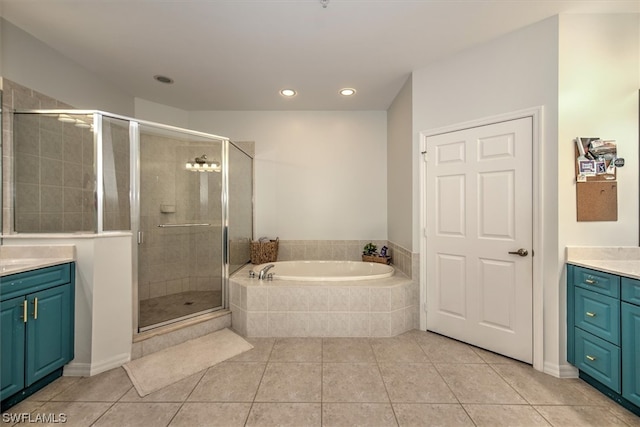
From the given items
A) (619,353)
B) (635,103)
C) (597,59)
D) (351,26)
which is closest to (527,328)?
(619,353)

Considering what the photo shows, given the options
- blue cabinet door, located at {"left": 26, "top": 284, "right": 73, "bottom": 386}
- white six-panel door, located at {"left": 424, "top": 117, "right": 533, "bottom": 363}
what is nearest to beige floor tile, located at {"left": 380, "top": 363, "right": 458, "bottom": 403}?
white six-panel door, located at {"left": 424, "top": 117, "right": 533, "bottom": 363}

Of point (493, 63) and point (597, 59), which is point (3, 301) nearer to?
point (493, 63)

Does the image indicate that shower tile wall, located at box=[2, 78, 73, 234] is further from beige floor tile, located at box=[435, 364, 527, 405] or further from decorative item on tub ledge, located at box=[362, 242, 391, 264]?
beige floor tile, located at box=[435, 364, 527, 405]

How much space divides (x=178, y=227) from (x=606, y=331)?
12.0 feet

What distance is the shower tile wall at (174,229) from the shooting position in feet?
7.63

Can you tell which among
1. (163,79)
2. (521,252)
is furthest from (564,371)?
(163,79)

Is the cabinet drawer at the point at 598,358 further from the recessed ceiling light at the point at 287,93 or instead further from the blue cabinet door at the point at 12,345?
the blue cabinet door at the point at 12,345

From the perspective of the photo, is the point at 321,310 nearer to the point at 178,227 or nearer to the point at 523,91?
the point at 178,227

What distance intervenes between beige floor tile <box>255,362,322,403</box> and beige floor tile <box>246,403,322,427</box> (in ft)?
0.16

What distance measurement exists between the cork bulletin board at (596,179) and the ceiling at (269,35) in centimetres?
100

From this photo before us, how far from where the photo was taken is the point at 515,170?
205cm

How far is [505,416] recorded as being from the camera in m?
1.50

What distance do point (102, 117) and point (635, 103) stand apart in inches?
159

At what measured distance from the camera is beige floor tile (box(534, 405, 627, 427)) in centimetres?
145
